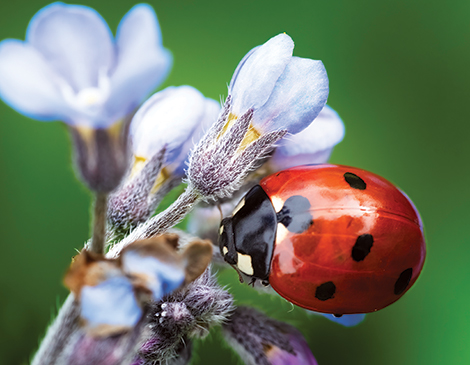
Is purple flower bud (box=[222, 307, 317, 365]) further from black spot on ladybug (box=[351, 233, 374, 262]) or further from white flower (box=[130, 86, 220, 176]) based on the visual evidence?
white flower (box=[130, 86, 220, 176])

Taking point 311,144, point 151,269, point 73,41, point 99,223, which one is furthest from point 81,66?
point 311,144

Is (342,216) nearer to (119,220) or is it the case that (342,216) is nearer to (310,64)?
(310,64)

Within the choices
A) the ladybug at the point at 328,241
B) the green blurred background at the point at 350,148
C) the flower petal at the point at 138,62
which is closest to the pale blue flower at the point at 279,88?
the ladybug at the point at 328,241

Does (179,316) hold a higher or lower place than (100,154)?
lower

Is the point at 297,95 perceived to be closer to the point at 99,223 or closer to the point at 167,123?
the point at 167,123

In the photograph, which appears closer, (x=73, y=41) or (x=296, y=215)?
(x=73, y=41)

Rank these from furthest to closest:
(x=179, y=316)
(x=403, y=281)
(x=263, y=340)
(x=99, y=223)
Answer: (x=263, y=340)
(x=403, y=281)
(x=179, y=316)
(x=99, y=223)
